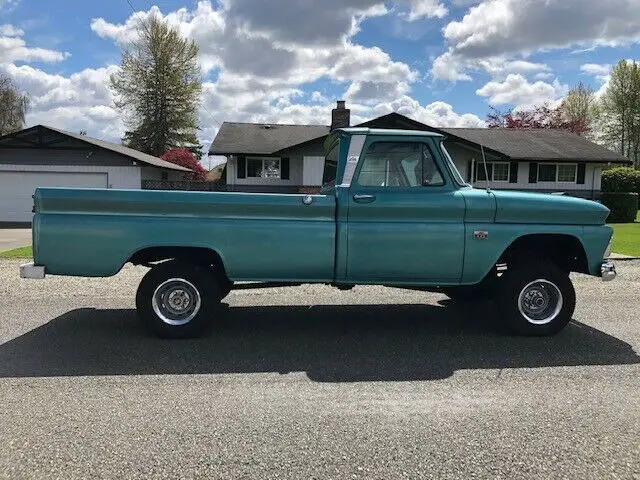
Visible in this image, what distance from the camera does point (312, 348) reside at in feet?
18.3

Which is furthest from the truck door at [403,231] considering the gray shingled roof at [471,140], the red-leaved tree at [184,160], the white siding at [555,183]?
the red-leaved tree at [184,160]

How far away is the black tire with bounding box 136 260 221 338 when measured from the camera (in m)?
5.67

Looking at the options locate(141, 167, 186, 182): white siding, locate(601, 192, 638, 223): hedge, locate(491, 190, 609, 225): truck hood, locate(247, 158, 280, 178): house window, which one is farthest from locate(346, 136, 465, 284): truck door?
locate(601, 192, 638, 223): hedge

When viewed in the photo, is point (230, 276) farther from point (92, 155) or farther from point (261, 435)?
point (92, 155)

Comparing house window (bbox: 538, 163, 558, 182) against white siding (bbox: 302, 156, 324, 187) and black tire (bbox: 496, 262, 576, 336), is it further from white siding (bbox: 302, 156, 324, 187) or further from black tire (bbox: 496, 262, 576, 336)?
black tire (bbox: 496, 262, 576, 336)

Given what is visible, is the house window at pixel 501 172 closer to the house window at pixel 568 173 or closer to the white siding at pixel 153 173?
the house window at pixel 568 173

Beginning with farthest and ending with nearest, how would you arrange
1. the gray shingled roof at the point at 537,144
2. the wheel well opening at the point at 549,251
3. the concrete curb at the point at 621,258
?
the gray shingled roof at the point at 537,144 → the concrete curb at the point at 621,258 → the wheel well opening at the point at 549,251

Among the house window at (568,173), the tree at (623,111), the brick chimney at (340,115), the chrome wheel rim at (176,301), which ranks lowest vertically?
the chrome wheel rim at (176,301)

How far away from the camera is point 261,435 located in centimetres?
364

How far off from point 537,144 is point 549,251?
27.9 meters

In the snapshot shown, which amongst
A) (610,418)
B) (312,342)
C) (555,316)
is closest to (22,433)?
(312,342)

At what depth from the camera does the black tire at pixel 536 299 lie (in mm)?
5891

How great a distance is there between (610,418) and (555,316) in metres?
2.13

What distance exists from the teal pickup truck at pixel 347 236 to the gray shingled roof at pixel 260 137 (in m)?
22.6
